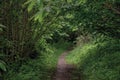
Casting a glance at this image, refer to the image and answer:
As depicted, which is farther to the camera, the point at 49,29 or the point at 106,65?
the point at 49,29

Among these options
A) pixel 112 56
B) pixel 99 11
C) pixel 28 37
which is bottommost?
pixel 112 56

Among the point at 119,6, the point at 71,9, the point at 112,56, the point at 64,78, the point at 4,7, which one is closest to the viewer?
the point at 119,6

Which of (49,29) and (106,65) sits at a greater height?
(49,29)

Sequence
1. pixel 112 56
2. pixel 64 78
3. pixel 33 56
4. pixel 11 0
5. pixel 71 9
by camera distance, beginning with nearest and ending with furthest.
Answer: pixel 71 9 → pixel 11 0 → pixel 64 78 → pixel 112 56 → pixel 33 56

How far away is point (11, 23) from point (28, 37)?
1.86m

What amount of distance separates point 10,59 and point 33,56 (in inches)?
164

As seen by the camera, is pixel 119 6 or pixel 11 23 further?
pixel 11 23

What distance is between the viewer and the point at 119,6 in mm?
10805

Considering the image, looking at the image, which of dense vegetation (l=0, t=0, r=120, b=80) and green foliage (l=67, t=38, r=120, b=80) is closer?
dense vegetation (l=0, t=0, r=120, b=80)

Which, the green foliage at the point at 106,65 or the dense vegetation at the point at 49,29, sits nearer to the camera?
the dense vegetation at the point at 49,29

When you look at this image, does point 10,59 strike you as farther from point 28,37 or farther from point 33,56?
point 33,56

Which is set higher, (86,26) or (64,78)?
(86,26)

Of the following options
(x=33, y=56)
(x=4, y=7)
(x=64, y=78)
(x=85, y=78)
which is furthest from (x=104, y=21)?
(x=33, y=56)

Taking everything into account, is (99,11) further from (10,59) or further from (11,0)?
(10,59)
